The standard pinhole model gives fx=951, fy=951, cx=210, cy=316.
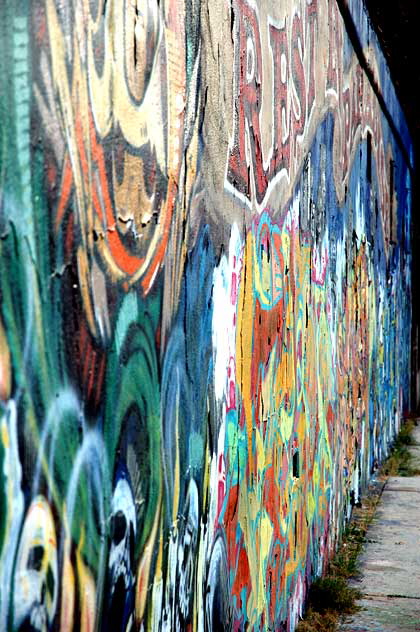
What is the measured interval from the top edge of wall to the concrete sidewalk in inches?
134

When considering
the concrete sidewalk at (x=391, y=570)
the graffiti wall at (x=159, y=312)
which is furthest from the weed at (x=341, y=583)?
the graffiti wall at (x=159, y=312)

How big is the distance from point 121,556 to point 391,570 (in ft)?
13.7

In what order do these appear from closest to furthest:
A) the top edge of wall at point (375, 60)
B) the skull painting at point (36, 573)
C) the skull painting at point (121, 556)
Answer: the skull painting at point (36, 573) → the skull painting at point (121, 556) → the top edge of wall at point (375, 60)

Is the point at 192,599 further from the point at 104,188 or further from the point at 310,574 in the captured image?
the point at 310,574

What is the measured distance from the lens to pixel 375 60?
782cm

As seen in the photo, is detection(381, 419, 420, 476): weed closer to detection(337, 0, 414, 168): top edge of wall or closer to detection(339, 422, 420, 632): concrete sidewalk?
detection(339, 422, 420, 632): concrete sidewalk

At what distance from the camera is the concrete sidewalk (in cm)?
490

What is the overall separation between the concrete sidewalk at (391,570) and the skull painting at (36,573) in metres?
3.47

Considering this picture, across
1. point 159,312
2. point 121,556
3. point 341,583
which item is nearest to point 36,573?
point 121,556

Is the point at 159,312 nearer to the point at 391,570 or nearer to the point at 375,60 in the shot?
the point at 391,570

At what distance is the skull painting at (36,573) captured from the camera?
1485 mm

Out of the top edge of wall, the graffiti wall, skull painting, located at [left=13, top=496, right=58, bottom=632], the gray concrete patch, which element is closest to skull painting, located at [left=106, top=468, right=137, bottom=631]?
the graffiti wall

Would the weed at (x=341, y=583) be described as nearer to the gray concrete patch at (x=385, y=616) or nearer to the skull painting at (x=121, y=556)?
the gray concrete patch at (x=385, y=616)

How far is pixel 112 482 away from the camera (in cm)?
190
